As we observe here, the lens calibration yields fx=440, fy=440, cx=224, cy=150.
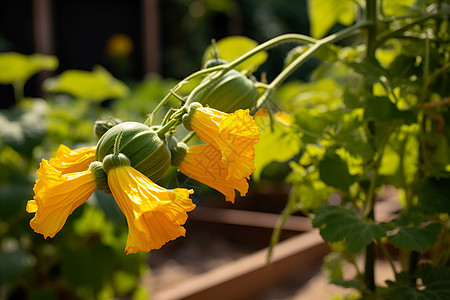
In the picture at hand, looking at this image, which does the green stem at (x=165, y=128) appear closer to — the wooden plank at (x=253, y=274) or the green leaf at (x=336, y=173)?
the green leaf at (x=336, y=173)

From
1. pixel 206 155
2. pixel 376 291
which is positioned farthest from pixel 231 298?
pixel 206 155

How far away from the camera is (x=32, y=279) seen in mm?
1269

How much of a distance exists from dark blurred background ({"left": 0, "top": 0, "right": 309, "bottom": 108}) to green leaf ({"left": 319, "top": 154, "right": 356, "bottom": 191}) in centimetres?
247

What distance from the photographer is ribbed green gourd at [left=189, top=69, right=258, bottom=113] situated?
0.36 m

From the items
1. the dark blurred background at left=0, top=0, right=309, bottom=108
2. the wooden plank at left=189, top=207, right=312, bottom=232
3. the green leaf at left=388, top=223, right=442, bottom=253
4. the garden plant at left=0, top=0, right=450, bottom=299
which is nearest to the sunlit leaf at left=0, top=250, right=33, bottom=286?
the garden plant at left=0, top=0, right=450, bottom=299

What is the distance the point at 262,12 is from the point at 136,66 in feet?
4.88

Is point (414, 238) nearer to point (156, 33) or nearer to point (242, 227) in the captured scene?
point (242, 227)

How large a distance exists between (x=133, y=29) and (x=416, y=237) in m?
3.61

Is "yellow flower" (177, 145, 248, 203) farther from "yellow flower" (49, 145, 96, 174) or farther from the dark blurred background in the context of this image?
the dark blurred background

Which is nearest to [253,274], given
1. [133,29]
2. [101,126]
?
[101,126]

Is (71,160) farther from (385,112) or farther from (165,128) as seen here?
(385,112)

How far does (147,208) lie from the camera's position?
28 centimetres

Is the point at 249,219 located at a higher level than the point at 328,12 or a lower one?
lower

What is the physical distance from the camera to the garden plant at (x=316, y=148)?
302mm
